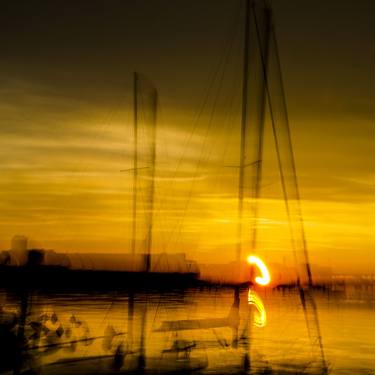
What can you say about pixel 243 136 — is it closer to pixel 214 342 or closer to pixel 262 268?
pixel 262 268

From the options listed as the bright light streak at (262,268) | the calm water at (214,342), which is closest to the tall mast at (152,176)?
the calm water at (214,342)

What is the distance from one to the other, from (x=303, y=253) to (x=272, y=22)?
1025 centimetres

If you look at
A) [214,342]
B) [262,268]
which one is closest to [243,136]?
[262,268]

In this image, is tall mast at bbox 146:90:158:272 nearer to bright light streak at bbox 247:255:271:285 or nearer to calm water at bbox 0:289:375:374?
calm water at bbox 0:289:375:374

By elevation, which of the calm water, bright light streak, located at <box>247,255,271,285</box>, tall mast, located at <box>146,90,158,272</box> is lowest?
the calm water

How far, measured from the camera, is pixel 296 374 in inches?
1561

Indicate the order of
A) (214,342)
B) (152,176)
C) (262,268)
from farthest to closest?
(214,342)
(152,176)
(262,268)

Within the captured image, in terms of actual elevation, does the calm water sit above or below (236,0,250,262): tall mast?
below

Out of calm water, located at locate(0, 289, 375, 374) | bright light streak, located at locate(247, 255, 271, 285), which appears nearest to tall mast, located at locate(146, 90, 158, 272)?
calm water, located at locate(0, 289, 375, 374)

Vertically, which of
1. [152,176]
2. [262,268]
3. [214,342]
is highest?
[152,176]

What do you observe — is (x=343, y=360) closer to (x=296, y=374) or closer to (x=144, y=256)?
(x=296, y=374)

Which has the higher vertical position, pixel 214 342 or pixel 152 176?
pixel 152 176

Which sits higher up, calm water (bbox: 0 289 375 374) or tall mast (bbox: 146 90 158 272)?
tall mast (bbox: 146 90 158 272)

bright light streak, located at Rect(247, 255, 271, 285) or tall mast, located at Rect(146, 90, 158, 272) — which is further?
tall mast, located at Rect(146, 90, 158, 272)
